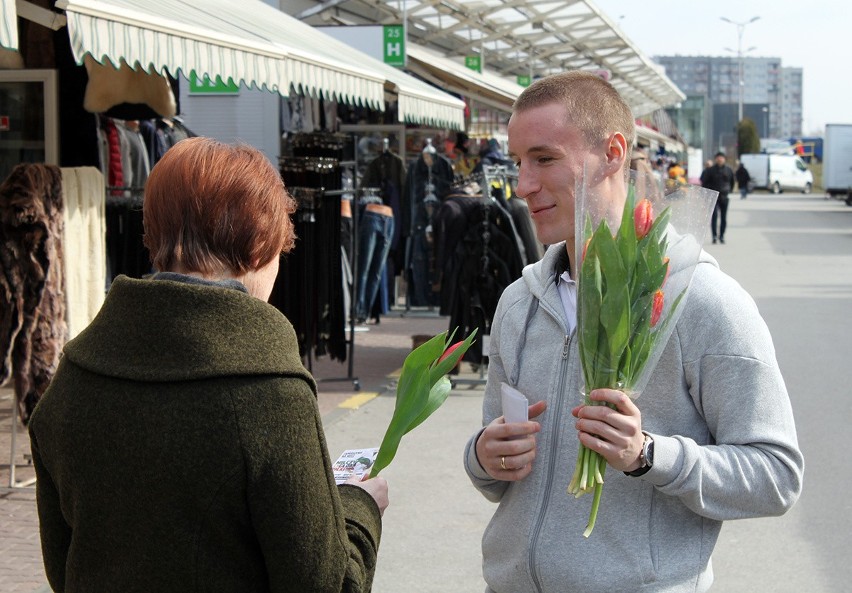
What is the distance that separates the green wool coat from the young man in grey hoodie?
1.53ft

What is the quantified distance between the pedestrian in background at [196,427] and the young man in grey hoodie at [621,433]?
1.42ft

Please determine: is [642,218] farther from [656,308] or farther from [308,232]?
[308,232]

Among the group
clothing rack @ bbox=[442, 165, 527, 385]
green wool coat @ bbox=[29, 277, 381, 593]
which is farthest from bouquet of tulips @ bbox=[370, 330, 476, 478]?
clothing rack @ bbox=[442, 165, 527, 385]

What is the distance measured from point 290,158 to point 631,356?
6840mm

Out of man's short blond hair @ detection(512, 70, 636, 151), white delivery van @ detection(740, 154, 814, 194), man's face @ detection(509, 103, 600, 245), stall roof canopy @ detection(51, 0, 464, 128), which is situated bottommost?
man's face @ detection(509, 103, 600, 245)

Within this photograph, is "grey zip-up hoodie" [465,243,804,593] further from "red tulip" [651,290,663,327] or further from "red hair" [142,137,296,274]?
"red hair" [142,137,296,274]

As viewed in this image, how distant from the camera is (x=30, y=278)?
5812 mm

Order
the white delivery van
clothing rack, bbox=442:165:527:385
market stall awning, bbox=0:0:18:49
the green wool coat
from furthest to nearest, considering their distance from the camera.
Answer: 1. the white delivery van
2. clothing rack, bbox=442:165:527:385
3. market stall awning, bbox=0:0:18:49
4. the green wool coat

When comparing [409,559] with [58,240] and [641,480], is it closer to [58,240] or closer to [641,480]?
[58,240]

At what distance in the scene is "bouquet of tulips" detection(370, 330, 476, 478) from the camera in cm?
221

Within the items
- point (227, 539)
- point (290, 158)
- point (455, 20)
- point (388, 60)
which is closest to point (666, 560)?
point (227, 539)

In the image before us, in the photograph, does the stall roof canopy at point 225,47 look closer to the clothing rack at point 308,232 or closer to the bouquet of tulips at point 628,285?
the clothing rack at point 308,232

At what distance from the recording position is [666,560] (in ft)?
7.08

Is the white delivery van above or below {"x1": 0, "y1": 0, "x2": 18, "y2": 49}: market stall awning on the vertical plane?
above
